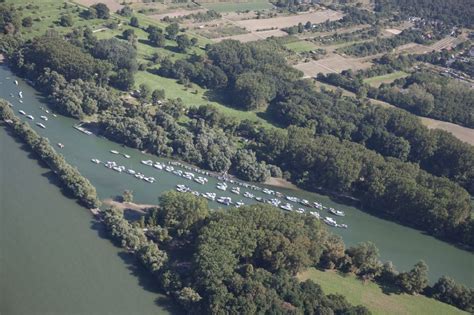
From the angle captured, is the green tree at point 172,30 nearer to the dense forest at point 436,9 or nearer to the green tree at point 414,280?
the dense forest at point 436,9

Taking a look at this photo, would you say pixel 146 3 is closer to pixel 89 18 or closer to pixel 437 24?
pixel 89 18

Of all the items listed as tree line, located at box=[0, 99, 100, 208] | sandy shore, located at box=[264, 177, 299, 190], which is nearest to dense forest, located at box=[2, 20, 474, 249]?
sandy shore, located at box=[264, 177, 299, 190]

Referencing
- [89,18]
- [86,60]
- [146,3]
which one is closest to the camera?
[86,60]

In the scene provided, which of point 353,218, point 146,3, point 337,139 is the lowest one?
point 353,218

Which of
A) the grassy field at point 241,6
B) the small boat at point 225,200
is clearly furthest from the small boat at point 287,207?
the grassy field at point 241,6

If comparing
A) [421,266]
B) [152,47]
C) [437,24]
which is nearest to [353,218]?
[421,266]

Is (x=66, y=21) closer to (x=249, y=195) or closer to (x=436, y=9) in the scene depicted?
(x=249, y=195)

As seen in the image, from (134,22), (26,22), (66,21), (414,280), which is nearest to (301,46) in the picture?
(134,22)
